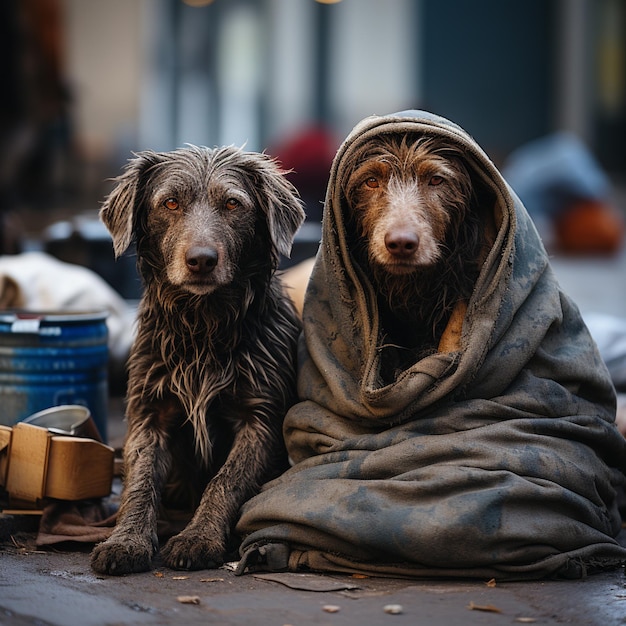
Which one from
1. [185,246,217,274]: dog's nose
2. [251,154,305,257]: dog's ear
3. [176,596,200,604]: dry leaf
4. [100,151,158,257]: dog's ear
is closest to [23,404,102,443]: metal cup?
[100,151,158,257]: dog's ear

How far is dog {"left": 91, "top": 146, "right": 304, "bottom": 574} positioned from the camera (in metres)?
3.91

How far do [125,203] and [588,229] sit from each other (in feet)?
36.9

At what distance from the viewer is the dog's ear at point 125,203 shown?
3992 mm

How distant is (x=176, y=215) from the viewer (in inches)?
155

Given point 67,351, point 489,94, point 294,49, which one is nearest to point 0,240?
point 67,351

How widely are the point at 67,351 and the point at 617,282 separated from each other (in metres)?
8.24

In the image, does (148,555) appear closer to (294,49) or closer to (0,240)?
(0,240)

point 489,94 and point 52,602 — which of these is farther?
point 489,94

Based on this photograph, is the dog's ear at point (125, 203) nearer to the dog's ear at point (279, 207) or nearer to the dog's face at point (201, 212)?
the dog's face at point (201, 212)

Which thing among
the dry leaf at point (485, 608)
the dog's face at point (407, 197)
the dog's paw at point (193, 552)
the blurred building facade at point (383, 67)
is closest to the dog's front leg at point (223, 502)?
the dog's paw at point (193, 552)

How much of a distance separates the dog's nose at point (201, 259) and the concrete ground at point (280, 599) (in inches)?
40.9

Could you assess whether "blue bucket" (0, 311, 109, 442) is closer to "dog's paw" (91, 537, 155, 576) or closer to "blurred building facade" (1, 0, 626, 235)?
"dog's paw" (91, 537, 155, 576)

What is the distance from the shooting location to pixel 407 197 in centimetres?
377

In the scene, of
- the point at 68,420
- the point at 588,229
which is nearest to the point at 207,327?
the point at 68,420
